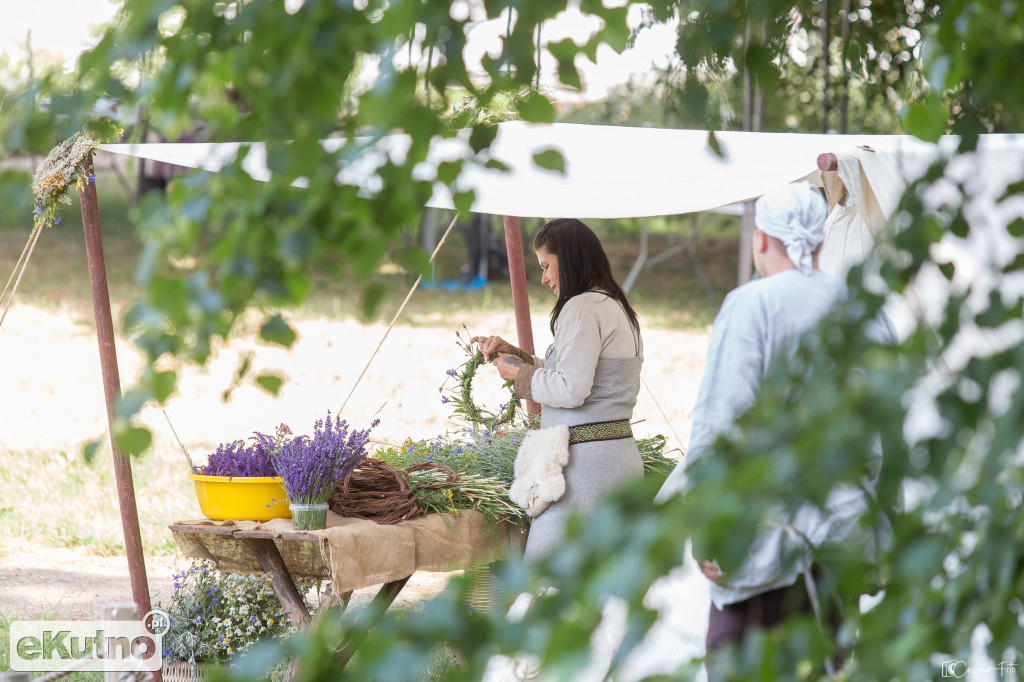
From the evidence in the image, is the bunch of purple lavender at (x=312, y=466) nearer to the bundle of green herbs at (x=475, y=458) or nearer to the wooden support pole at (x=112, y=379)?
the bundle of green herbs at (x=475, y=458)

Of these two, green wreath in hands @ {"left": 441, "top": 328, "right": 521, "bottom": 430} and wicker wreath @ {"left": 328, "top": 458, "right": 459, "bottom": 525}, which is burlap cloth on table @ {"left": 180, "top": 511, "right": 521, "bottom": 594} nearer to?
wicker wreath @ {"left": 328, "top": 458, "right": 459, "bottom": 525}

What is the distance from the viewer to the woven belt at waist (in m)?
2.89

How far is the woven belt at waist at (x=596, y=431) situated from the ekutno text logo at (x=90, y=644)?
1.31 m

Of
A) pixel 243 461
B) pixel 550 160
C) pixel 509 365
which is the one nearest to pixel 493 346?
pixel 509 365

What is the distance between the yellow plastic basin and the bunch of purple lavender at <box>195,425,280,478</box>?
0.11 feet

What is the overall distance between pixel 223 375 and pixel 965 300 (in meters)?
9.85

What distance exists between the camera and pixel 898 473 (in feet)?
2.32

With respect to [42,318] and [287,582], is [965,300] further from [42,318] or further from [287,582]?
[42,318]

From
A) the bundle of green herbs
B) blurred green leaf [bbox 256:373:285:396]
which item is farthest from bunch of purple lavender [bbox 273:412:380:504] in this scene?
blurred green leaf [bbox 256:373:285:396]

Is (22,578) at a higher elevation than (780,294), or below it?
below

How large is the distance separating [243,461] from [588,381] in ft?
3.51

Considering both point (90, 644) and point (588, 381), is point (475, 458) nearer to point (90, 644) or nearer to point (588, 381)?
point (588, 381)

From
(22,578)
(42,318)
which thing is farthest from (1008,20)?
(42,318)

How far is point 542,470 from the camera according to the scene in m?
2.89
